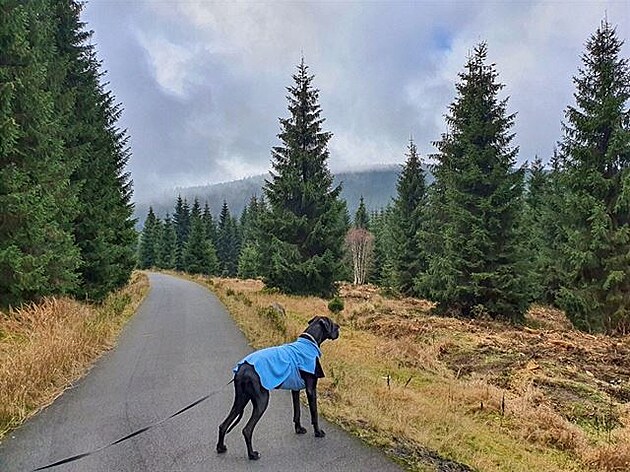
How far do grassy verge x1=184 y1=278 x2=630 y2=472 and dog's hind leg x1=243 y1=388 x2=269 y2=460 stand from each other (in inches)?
52.3

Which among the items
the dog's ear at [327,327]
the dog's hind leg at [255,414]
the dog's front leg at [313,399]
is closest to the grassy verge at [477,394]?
the dog's front leg at [313,399]

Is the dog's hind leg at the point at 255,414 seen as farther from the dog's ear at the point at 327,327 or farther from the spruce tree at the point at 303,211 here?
the spruce tree at the point at 303,211

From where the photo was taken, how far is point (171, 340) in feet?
37.9

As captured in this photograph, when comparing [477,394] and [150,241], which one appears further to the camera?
[150,241]

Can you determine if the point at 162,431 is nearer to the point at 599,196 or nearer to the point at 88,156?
the point at 88,156

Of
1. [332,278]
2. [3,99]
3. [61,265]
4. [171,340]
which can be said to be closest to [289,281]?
[332,278]

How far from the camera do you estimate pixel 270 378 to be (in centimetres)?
450

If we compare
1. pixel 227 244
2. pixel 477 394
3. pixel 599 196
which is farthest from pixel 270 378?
pixel 227 244

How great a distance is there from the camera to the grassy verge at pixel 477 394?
5.15 meters

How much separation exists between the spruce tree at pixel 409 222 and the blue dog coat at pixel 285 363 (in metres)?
23.0

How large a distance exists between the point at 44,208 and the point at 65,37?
914cm

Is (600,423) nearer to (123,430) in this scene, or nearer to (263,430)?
(263,430)

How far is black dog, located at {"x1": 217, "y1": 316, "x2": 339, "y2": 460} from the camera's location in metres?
4.41

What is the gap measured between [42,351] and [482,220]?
1505 cm
